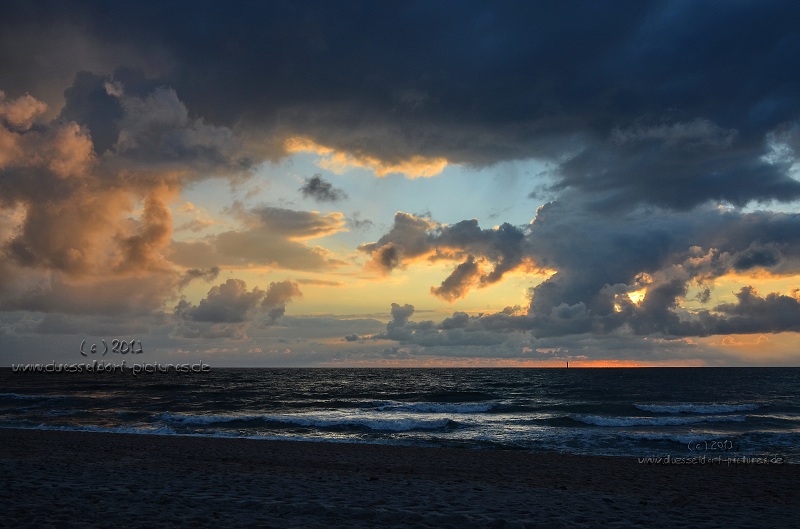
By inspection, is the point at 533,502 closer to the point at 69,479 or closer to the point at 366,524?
the point at 366,524

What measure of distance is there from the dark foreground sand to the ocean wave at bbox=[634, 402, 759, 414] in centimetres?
2873

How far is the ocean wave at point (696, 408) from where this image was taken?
4897 cm

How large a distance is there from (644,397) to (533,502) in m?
58.2

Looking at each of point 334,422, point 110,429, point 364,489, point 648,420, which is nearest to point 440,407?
point 334,422

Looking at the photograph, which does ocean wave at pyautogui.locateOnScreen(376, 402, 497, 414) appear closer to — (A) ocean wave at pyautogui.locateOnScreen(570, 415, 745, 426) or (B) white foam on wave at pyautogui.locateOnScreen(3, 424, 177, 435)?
(A) ocean wave at pyautogui.locateOnScreen(570, 415, 745, 426)

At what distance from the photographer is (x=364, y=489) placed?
15328 millimetres

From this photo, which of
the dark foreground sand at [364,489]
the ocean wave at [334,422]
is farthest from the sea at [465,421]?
the dark foreground sand at [364,489]

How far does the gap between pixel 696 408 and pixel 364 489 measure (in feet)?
154

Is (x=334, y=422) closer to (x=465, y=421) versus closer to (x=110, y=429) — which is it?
(x=465, y=421)

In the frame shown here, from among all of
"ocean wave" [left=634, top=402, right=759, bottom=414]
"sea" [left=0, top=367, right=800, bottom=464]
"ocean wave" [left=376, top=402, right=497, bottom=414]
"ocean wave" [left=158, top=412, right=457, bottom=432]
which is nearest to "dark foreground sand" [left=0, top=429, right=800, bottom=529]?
"sea" [left=0, top=367, right=800, bottom=464]

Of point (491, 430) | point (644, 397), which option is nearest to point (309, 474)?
point (491, 430)

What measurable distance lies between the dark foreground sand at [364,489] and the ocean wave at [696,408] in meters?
28.7

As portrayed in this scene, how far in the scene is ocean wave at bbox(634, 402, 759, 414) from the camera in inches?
1928

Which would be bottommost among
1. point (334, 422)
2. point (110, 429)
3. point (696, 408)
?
point (696, 408)
